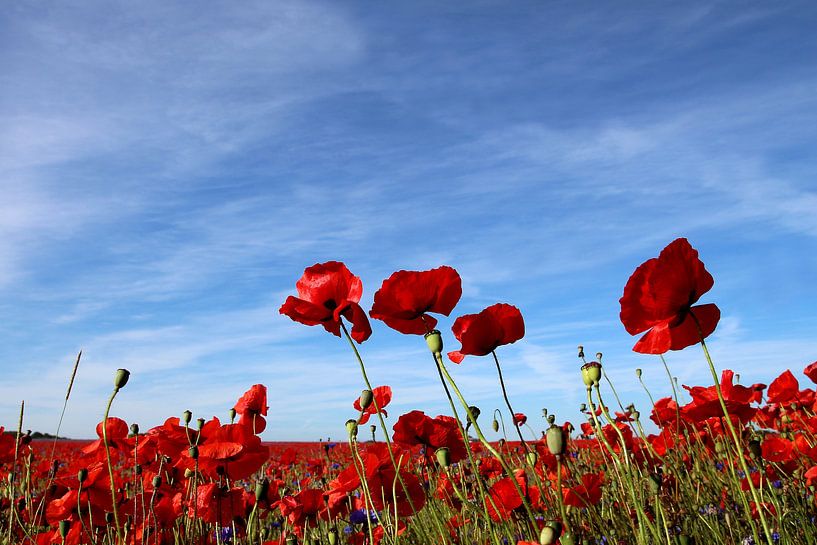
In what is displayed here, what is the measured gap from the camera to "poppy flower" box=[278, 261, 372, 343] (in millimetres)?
1925

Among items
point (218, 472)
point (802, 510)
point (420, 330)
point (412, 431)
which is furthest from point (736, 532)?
point (218, 472)

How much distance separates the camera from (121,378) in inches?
73.8

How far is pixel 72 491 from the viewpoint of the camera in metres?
2.60

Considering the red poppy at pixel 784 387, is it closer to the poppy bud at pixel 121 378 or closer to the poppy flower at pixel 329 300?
the poppy flower at pixel 329 300

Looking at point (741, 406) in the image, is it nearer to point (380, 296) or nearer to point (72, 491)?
point (380, 296)

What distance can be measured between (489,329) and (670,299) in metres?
0.55

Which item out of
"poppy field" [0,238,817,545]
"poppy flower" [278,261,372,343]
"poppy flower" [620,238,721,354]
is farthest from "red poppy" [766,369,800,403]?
"poppy flower" [278,261,372,343]

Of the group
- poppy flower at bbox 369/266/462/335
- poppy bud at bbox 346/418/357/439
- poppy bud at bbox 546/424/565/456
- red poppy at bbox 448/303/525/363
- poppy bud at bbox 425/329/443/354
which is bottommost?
poppy bud at bbox 546/424/565/456

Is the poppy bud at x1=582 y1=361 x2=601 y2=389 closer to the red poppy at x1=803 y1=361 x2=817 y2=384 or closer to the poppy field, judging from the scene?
the poppy field

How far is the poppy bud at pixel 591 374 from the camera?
1618 mm

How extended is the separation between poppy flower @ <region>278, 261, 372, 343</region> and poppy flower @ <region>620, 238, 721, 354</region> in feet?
2.52

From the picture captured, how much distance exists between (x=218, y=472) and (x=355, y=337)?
820 mm

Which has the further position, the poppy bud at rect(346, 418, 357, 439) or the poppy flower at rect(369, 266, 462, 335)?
the poppy bud at rect(346, 418, 357, 439)

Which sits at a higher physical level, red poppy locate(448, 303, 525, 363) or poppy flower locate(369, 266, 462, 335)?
poppy flower locate(369, 266, 462, 335)
